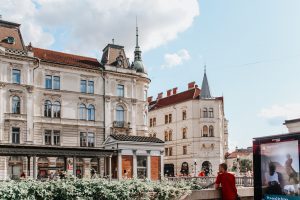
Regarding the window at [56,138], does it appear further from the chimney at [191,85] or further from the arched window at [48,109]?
the chimney at [191,85]

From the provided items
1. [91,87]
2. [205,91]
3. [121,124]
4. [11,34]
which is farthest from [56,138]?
[205,91]

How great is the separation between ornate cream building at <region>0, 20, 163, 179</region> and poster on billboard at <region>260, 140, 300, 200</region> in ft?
98.6

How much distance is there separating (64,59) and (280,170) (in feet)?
153

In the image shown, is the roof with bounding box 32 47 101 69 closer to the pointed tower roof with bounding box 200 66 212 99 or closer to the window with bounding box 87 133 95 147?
the window with bounding box 87 133 95 147

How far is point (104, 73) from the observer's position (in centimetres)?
5366

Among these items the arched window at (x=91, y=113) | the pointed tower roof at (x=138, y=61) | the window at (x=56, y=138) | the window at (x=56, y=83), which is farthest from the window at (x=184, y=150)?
the window at (x=56, y=83)

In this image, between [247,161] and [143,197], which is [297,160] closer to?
[143,197]

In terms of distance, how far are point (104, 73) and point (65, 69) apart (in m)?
5.35

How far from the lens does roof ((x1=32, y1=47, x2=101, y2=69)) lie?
166 feet

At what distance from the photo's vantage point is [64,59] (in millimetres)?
52406

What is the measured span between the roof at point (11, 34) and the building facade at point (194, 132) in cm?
3284

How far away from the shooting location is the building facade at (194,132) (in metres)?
68.9

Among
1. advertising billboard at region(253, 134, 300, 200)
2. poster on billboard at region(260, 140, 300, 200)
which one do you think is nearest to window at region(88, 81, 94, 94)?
advertising billboard at region(253, 134, 300, 200)

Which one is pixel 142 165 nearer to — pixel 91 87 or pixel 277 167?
pixel 91 87
